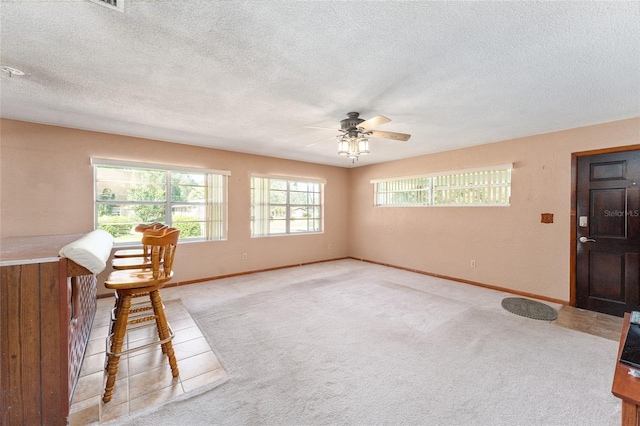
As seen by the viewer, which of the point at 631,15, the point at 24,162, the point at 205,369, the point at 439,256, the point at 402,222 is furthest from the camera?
the point at 402,222

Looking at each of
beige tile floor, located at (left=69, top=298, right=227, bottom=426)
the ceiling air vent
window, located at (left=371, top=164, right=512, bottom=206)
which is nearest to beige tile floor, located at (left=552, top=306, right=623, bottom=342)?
window, located at (left=371, top=164, right=512, bottom=206)

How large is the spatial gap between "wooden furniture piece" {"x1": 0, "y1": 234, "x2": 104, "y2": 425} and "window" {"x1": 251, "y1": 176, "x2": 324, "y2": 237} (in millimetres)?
3808

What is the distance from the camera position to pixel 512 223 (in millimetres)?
4074

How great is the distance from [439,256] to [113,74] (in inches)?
209

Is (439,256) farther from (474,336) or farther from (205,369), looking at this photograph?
(205,369)

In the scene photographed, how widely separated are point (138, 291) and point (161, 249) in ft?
1.09

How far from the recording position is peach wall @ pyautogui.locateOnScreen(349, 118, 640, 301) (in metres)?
3.57

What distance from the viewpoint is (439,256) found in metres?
5.01

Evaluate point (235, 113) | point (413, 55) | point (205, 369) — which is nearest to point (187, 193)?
point (235, 113)

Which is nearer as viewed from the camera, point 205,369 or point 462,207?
point 205,369

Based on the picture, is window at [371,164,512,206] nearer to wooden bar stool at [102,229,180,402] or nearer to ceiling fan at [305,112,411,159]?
ceiling fan at [305,112,411,159]

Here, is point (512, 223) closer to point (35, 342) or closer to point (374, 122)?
point (374, 122)

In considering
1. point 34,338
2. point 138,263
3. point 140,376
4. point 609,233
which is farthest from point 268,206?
point 609,233

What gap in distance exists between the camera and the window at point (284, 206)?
213 inches
